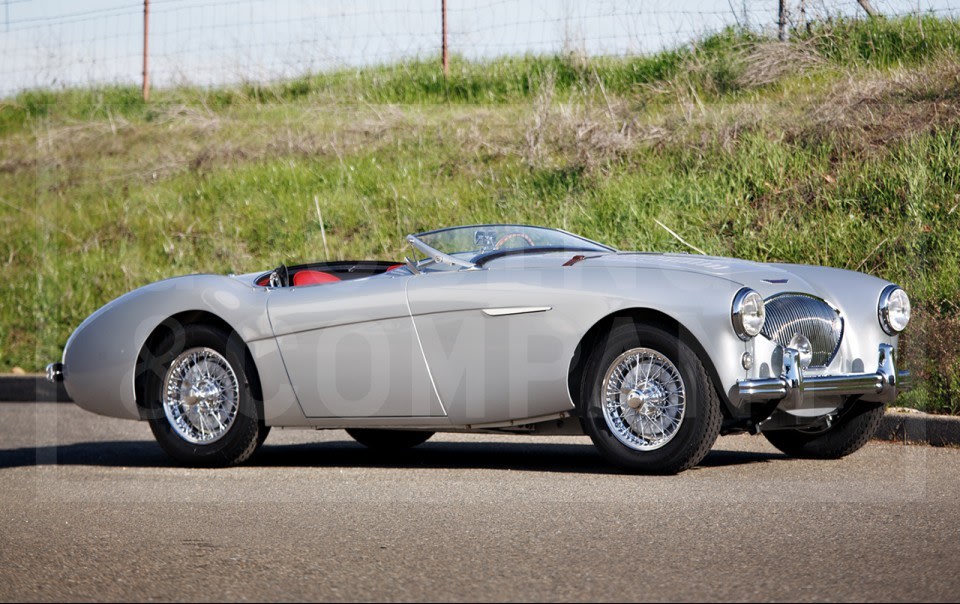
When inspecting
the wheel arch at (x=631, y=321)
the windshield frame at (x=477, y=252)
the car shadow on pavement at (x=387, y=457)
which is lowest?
the car shadow on pavement at (x=387, y=457)

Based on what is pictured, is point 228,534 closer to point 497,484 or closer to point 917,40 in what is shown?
point 497,484

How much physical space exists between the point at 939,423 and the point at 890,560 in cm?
349

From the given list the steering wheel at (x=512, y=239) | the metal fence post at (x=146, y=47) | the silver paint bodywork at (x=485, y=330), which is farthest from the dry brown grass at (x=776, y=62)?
the metal fence post at (x=146, y=47)

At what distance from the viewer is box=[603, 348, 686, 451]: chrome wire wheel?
223 inches

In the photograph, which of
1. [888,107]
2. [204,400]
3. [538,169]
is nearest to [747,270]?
[204,400]

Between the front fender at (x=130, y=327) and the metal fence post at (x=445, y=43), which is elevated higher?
the metal fence post at (x=445, y=43)

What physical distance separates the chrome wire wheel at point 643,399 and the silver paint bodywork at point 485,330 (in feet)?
0.66

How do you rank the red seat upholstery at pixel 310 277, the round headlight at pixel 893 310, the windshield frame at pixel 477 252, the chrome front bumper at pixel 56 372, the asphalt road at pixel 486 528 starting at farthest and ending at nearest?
1. the chrome front bumper at pixel 56 372
2. the red seat upholstery at pixel 310 277
3. the windshield frame at pixel 477 252
4. the round headlight at pixel 893 310
5. the asphalt road at pixel 486 528

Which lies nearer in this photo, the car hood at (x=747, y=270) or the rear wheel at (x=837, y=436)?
the car hood at (x=747, y=270)

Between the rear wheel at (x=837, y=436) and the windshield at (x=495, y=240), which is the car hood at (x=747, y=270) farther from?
the rear wheel at (x=837, y=436)

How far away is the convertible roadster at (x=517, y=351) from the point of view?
564 centimetres

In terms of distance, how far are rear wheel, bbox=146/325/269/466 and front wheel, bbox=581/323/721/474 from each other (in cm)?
196

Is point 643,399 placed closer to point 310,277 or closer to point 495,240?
point 495,240

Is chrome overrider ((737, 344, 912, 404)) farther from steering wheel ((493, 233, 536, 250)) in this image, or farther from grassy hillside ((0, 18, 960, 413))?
grassy hillside ((0, 18, 960, 413))
